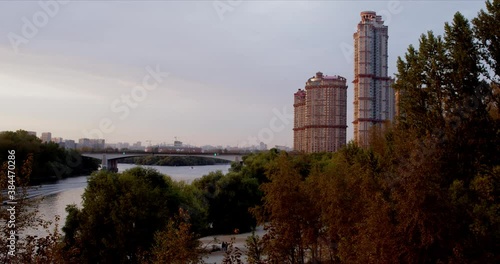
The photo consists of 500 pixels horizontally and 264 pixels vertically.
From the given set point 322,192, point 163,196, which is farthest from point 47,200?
point 322,192

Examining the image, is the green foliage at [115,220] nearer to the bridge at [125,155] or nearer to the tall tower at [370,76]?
the tall tower at [370,76]

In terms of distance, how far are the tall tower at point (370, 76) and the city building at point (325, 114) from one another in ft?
18.5

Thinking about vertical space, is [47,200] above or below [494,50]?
below

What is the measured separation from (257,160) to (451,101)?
2132 cm

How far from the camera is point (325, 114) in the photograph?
4781 centimetres

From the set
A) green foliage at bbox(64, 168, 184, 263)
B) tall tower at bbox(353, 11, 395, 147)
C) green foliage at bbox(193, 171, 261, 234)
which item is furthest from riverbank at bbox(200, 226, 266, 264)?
tall tower at bbox(353, 11, 395, 147)

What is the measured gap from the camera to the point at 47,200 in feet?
84.0

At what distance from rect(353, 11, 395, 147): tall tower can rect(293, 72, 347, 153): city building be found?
18.5 ft

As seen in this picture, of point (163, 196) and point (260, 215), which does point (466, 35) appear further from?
point (163, 196)

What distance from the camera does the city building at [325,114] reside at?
47.1 m

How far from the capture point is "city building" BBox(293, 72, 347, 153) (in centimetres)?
4706

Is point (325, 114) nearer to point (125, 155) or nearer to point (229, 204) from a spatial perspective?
point (125, 155)

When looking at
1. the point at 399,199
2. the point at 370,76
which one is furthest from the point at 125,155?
the point at 399,199

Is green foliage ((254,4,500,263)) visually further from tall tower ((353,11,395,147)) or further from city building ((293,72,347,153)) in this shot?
city building ((293,72,347,153))
